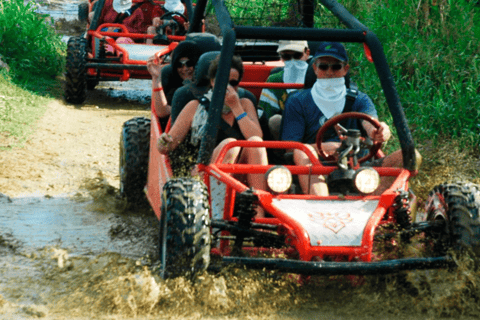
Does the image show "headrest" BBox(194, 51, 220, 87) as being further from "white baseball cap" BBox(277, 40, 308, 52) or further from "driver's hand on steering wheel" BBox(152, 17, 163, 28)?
"driver's hand on steering wheel" BBox(152, 17, 163, 28)

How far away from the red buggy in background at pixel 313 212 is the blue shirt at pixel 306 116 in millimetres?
499

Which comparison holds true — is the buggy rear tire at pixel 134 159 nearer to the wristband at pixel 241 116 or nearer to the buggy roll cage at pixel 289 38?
the wristband at pixel 241 116

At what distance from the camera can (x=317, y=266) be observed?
3.37 metres

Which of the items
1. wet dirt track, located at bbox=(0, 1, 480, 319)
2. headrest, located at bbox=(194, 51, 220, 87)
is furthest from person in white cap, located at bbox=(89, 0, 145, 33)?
headrest, located at bbox=(194, 51, 220, 87)

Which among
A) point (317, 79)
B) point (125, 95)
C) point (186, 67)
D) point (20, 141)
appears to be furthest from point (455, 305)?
point (125, 95)

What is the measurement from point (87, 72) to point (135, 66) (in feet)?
2.41

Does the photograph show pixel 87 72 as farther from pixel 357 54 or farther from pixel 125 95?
pixel 357 54

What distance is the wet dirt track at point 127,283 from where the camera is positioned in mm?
3557

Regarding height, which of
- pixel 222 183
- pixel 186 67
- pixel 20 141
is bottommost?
pixel 20 141

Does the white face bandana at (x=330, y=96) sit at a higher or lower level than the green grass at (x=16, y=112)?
higher

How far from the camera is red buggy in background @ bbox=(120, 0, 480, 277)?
3.49m

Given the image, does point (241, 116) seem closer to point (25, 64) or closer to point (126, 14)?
point (25, 64)

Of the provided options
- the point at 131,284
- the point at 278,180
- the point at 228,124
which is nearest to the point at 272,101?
the point at 228,124

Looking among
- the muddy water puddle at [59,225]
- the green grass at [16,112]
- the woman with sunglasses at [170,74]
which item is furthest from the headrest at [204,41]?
the green grass at [16,112]
